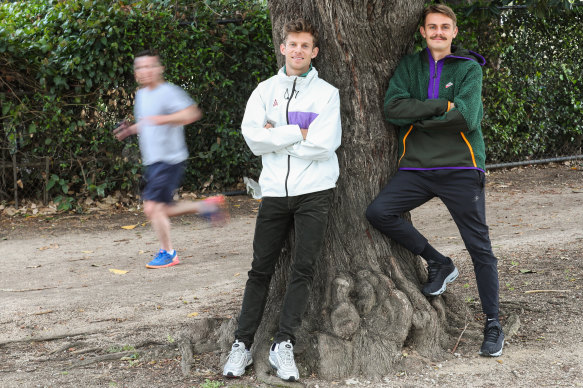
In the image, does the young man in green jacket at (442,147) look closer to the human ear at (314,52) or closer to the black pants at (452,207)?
the black pants at (452,207)

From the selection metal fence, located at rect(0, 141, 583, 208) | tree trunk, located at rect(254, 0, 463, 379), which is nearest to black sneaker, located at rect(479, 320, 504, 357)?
tree trunk, located at rect(254, 0, 463, 379)

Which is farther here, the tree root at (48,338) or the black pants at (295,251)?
the tree root at (48,338)

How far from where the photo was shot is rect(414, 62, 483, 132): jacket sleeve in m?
3.92

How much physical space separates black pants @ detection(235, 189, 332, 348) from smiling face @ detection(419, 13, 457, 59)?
1.12m

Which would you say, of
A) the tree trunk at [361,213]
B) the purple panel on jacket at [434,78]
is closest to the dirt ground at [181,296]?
the tree trunk at [361,213]

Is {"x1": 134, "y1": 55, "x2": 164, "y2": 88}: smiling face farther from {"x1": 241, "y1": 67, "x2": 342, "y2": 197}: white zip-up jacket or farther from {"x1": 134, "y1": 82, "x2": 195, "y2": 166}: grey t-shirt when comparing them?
{"x1": 241, "y1": 67, "x2": 342, "y2": 197}: white zip-up jacket

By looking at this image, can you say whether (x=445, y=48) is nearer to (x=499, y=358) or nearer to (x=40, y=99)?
(x=499, y=358)

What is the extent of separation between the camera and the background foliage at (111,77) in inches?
361

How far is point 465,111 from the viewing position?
3920 millimetres

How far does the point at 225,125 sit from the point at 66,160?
238 cm

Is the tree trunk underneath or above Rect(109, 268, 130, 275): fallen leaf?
above

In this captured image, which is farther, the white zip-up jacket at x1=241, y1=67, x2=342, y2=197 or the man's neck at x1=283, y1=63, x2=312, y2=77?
the man's neck at x1=283, y1=63, x2=312, y2=77

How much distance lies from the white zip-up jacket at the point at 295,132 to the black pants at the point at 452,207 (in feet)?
1.40

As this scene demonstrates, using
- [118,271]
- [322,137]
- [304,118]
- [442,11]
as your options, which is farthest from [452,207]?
[118,271]
